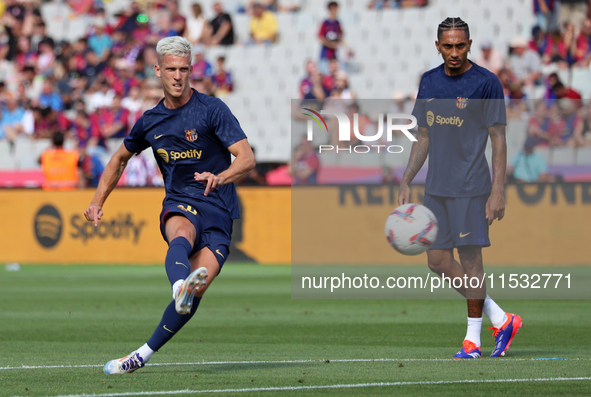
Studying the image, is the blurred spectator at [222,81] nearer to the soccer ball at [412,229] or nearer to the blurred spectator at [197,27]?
the blurred spectator at [197,27]

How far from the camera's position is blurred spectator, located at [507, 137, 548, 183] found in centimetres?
1748

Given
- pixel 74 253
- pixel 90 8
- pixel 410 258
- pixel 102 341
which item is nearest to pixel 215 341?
pixel 102 341

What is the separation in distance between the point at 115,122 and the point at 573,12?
10.7 m

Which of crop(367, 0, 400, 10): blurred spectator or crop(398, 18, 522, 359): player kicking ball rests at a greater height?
crop(367, 0, 400, 10): blurred spectator

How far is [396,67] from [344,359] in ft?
55.4

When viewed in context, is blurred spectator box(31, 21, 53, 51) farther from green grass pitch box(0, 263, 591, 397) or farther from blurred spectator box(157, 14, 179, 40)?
green grass pitch box(0, 263, 591, 397)

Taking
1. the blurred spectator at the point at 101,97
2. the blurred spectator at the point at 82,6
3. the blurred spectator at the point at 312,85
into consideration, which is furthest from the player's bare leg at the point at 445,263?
the blurred spectator at the point at 82,6

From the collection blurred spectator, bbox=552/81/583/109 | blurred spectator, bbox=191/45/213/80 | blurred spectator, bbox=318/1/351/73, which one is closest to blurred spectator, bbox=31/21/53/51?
blurred spectator, bbox=191/45/213/80

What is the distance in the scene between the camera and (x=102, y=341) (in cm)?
888

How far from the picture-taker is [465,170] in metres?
7.68

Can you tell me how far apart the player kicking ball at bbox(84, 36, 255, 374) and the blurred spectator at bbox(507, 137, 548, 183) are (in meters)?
11.5

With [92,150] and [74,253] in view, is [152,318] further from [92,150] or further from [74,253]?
[92,150]

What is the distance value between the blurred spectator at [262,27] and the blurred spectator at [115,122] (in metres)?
4.03

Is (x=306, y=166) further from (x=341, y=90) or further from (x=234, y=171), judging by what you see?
(x=234, y=171)
